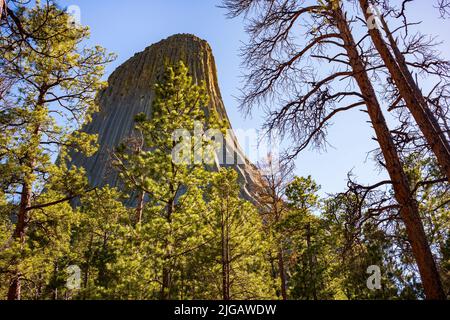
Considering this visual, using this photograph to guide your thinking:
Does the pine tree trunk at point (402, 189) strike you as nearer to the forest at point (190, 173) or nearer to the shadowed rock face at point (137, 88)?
the forest at point (190, 173)

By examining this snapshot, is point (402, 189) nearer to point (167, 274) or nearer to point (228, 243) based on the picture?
point (167, 274)

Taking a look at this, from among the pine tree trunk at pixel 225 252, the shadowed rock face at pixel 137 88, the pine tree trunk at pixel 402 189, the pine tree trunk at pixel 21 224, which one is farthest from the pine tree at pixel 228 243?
the shadowed rock face at pixel 137 88

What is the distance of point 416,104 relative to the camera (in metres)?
4.31

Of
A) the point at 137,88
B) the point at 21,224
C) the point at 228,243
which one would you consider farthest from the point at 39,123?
the point at 137,88

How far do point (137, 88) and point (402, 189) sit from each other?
69698 mm

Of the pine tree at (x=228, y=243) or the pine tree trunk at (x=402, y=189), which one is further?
the pine tree at (x=228, y=243)

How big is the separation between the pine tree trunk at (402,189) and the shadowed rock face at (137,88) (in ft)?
151

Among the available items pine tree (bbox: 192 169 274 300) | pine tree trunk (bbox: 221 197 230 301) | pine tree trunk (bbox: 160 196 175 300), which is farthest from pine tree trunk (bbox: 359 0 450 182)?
pine tree trunk (bbox: 221 197 230 301)

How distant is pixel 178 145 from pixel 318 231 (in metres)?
9.96

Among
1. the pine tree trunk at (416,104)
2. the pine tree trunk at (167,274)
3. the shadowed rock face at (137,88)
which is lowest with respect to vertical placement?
the pine tree trunk at (167,274)

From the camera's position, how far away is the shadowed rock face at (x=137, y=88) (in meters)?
56.7

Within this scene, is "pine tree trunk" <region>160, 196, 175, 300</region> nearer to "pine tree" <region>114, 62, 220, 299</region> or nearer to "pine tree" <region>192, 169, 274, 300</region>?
"pine tree" <region>114, 62, 220, 299</region>

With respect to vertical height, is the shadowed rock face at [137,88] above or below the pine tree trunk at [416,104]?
above

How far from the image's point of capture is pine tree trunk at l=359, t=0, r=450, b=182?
396cm
